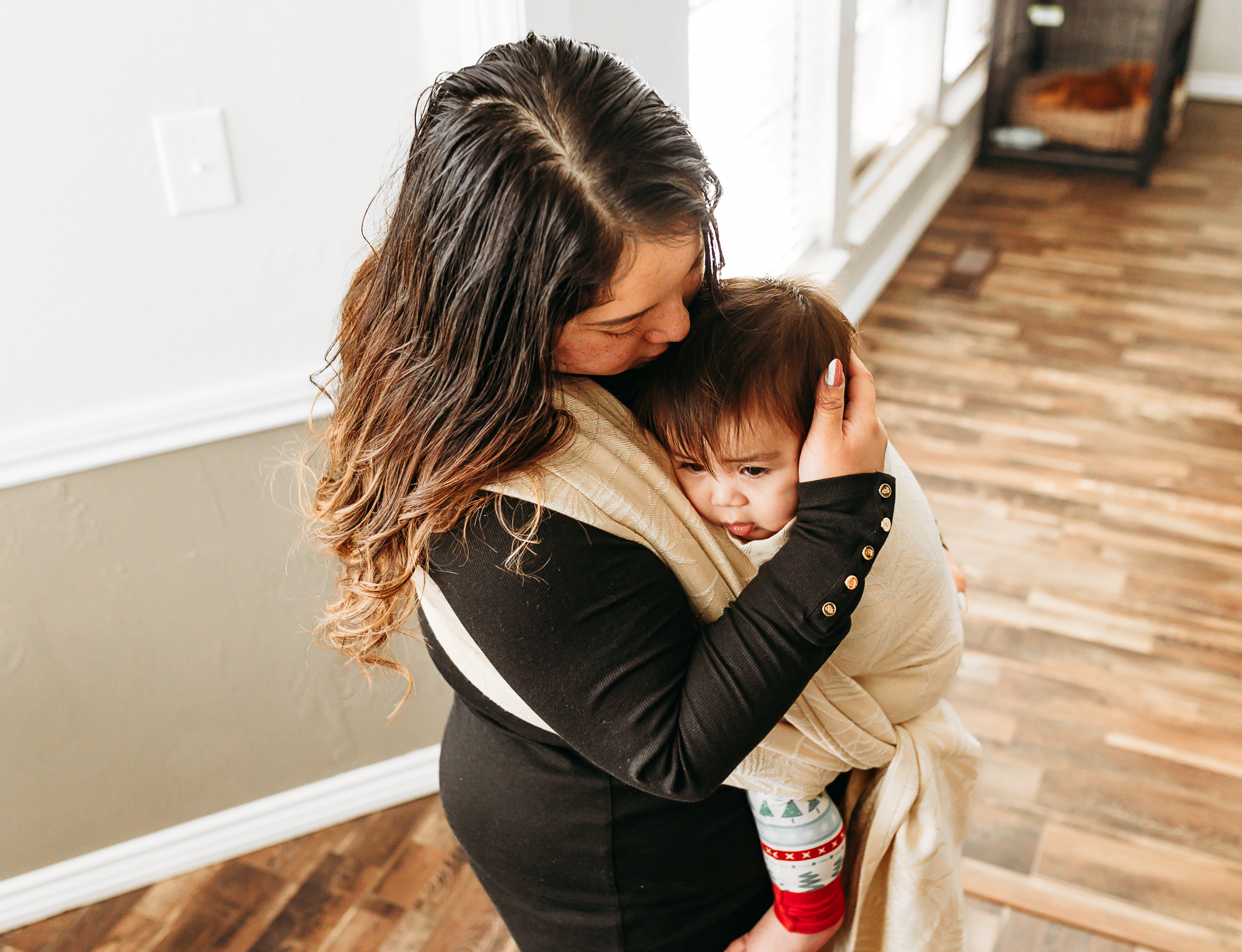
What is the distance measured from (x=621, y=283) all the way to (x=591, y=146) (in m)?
0.09

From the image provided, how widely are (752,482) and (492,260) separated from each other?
0.32 metres

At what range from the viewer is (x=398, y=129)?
1389 mm

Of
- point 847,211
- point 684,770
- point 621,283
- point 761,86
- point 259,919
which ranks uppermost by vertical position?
point 621,283

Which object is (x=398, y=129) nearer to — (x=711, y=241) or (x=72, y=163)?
(x=72, y=163)

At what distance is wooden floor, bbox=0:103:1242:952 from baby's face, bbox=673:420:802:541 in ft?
3.38

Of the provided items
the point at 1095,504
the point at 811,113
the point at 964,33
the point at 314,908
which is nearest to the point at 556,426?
the point at 314,908

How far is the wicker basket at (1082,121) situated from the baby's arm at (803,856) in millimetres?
3939

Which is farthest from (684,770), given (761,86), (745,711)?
(761,86)

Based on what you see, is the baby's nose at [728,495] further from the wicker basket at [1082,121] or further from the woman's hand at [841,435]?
the wicker basket at [1082,121]

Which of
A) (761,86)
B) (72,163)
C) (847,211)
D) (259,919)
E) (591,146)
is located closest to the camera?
(591,146)

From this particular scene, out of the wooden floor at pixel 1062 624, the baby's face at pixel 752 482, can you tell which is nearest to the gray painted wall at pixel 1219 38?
the wooden floor at pixel 1062 624

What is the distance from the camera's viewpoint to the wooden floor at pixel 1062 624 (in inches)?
Answer: 67.2

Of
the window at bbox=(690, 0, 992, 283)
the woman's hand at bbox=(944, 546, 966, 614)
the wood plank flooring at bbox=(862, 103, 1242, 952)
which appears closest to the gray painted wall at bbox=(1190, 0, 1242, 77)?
the wood plank flooring at bbox=(862, 103, 1242, 952)

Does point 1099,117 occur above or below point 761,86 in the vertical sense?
below
